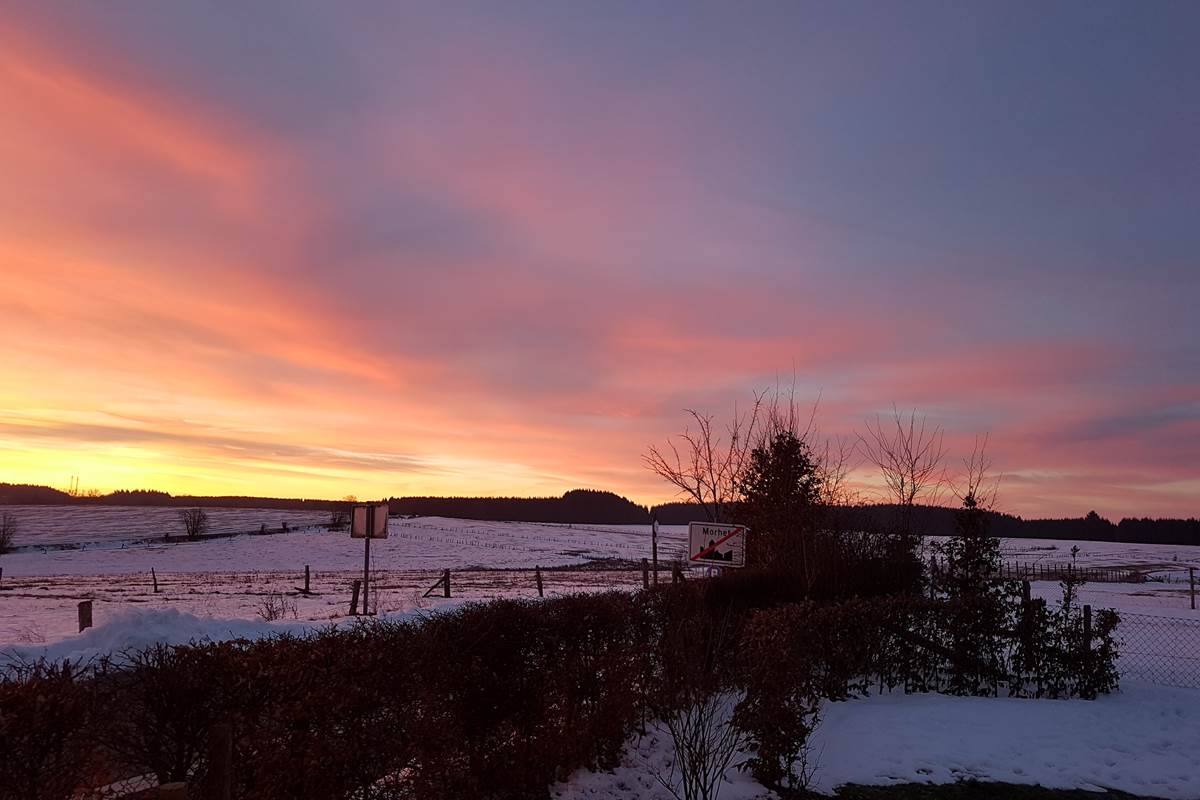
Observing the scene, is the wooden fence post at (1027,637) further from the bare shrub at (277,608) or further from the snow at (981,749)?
the bare shrub at (277,608)

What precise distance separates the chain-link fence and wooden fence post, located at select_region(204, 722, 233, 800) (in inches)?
522

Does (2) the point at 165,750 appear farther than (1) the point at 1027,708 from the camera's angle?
No

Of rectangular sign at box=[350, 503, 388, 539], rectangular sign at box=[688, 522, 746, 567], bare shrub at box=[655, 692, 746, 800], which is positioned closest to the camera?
bare shrub at box=[655, 692, 746, 800]

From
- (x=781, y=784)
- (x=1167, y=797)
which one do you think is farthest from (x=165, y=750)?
(x=1167, y=797)

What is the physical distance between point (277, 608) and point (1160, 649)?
2760 cm

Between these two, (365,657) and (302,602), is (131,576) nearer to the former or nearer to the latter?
(302,602)

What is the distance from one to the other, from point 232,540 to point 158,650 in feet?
260

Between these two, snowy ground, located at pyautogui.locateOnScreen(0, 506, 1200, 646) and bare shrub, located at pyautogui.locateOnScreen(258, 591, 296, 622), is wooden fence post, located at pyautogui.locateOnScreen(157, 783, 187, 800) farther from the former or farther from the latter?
bare shrub, located at pyautogui.locateOnScreen(258, 591, 296, 622)

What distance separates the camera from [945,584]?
43.2 ft

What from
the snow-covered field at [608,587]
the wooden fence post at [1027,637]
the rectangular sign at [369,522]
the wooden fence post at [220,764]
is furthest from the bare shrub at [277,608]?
the wooden fence post at [220,764]

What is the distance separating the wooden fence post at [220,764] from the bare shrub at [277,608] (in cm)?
1900

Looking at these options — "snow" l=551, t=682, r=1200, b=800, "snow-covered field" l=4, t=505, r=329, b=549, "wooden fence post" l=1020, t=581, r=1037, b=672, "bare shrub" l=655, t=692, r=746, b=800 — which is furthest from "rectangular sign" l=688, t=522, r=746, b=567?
"snow-covered field" l=4, t=505, r=329, b=549

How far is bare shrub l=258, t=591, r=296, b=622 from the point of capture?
23105 mm

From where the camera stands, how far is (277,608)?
93.7 feet
